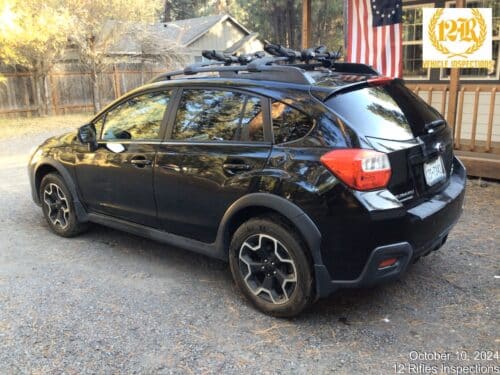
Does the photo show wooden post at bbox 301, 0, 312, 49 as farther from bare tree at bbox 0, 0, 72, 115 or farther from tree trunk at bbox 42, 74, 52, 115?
tree trunk at bbox 42, 74, 52, 115

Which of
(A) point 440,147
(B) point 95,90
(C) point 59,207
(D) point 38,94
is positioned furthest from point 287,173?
(D) point 38,94

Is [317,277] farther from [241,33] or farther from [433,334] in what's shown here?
[241,33]

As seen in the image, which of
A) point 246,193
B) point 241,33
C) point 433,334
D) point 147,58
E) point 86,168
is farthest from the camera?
point 241,33

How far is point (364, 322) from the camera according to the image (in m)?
3.39

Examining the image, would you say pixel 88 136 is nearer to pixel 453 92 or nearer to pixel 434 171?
pixel 434 171

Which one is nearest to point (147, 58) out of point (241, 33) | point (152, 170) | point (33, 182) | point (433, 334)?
point (241, 33)

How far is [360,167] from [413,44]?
8412 mm

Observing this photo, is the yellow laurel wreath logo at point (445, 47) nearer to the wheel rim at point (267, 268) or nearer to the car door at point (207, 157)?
the car door at point (207, 157)

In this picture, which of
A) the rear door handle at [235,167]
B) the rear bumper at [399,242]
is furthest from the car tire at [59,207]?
the rear bumper at [399,242]

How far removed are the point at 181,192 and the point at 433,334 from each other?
2.15 meters

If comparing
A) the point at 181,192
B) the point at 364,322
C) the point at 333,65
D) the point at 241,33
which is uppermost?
the point at 241,33

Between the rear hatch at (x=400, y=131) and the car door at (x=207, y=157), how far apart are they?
649 millimetres

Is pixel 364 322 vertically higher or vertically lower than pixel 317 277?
lower

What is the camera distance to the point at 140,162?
4.20 metres
